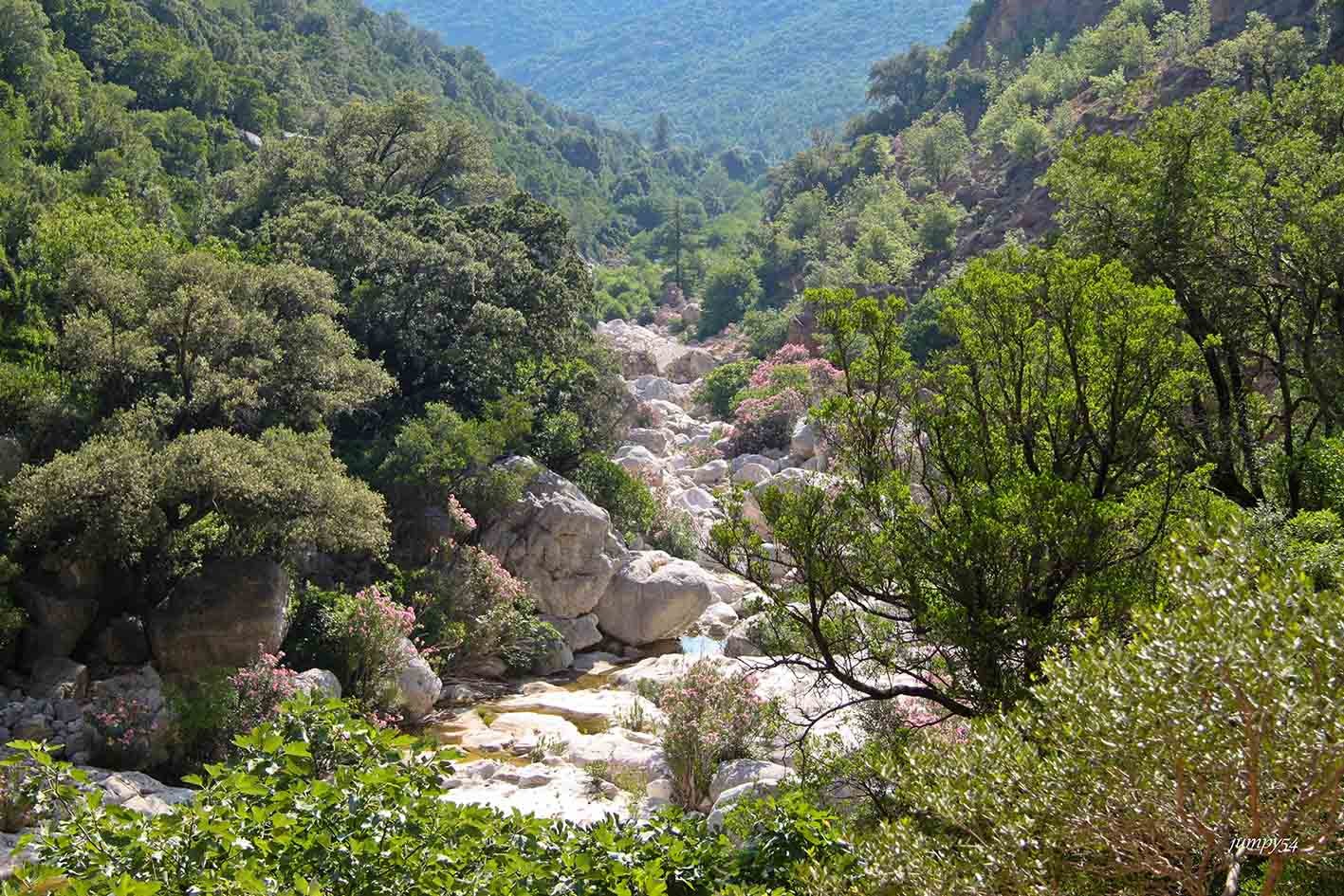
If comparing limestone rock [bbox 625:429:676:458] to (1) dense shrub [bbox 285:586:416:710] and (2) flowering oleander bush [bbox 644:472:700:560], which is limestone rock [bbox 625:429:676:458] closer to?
(2) flowering oleander bush [bbox 644:472:700:560]

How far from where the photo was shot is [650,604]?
2372cm

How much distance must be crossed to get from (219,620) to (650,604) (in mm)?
10293

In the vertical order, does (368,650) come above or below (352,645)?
below

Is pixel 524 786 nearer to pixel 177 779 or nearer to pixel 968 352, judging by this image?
pixel 177 779

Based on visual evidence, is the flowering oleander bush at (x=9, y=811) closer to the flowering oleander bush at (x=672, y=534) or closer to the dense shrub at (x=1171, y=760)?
the dense shrub at (x=1171, y=760)

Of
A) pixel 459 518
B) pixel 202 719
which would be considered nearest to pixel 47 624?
pixel 202 719

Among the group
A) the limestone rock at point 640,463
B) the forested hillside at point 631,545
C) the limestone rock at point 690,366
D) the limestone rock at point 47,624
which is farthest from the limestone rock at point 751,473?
the limestone rock at point 47,624

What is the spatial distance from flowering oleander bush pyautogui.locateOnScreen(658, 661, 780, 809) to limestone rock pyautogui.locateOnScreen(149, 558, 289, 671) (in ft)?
22.7

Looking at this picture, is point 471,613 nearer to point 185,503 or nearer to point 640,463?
point 185,503

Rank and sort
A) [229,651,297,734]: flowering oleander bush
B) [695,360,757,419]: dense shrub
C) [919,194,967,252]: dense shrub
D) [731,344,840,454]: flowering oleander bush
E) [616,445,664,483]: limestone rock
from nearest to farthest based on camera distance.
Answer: [229,651,297,734]: flowering oleander bush < [616,445,664,483]: limestone rock < [731,344,840,454]: flowering oleander bush < [695,360,757,419]: dense shrub < [919,194,967,252]: dense shrub

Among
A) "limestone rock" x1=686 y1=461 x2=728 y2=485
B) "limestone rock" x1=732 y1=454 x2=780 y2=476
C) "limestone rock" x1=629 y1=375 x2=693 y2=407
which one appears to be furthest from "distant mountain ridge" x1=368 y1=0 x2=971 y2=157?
"limestone rock" x1=686 y1=461 x2=728 y2=485

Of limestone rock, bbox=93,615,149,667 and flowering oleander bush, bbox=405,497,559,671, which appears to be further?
flowering oleander bush, bbox=405,497,559,671

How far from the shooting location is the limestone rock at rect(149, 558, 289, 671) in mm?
15984

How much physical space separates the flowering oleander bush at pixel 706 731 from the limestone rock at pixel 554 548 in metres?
8.43
